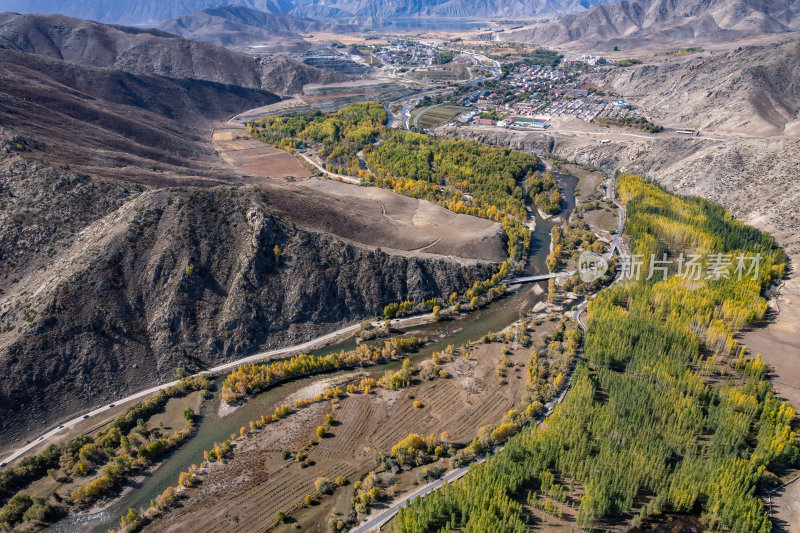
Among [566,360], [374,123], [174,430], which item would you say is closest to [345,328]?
[174,430]

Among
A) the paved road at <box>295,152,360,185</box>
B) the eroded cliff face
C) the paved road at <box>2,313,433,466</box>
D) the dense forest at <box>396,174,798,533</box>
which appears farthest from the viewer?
the paved road at <box>295,152,360,185</box>

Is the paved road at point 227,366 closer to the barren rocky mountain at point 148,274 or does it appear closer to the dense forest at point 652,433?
the barren rocky mountain at point 148,274

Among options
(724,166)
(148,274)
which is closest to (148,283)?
(148,274)

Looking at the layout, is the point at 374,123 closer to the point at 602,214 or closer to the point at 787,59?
the point at 602,214

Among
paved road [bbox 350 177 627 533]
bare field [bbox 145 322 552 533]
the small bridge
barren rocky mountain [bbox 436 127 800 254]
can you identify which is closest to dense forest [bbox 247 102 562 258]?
the small bridge

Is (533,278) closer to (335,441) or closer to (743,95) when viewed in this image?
(335,441)

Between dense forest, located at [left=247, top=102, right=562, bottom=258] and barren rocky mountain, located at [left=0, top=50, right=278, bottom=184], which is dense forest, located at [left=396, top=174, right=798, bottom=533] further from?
barren rocky mountain, located at [left=0, top=50, right=278, bottom=184]
